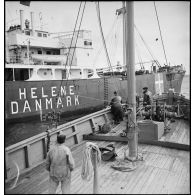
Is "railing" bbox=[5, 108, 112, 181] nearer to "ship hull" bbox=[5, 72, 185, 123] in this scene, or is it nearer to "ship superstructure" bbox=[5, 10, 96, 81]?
"ship hull" bbox=[5, 72, 185, 123]

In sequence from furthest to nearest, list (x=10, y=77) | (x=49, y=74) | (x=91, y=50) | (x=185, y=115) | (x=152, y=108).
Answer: (x=91, y=50), (x=49, y=74), (x=10, y=77), (x=185, y=115), (x=152, y=108)

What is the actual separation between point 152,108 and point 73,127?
2934 millimetres

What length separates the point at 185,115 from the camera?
8547mm

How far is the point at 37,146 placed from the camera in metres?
5.28

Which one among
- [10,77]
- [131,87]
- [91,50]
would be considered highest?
[91,50]

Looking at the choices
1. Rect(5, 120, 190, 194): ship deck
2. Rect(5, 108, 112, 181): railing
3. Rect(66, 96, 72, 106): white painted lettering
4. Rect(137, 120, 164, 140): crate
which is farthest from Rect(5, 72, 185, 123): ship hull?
Rect(5, 120, 190, 194): ship deck

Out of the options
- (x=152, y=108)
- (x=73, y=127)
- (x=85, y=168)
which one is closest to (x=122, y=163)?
(x=85, y=168)

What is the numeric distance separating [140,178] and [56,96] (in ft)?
41.1

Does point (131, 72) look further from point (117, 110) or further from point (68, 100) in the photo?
point (68, 100)

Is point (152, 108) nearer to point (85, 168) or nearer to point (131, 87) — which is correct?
point (131, 87)

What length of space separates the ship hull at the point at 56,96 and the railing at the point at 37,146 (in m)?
6.18

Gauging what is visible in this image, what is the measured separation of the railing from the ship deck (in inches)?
10.3

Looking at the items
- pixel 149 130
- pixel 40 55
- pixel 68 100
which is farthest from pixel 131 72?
pixel 40 55

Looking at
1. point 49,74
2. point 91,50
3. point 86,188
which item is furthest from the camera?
point 91,50
